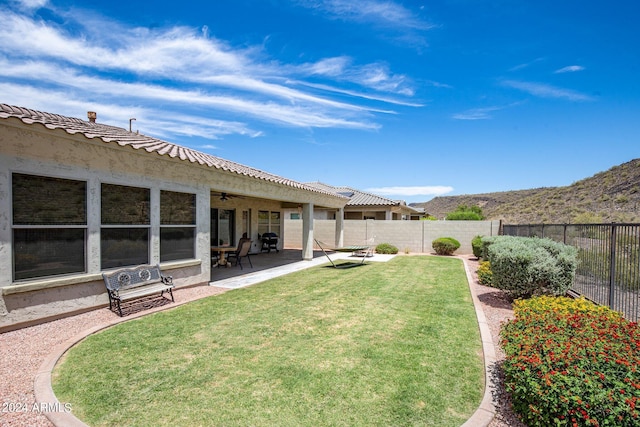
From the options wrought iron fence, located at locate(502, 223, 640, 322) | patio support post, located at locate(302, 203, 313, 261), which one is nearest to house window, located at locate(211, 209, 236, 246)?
patio support post, located at locate(302, 203, 313, 261)

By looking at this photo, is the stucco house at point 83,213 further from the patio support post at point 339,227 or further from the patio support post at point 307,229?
the patio support post at point 339,227

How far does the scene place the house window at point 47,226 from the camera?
566 centimetres

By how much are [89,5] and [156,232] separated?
24.7 feet

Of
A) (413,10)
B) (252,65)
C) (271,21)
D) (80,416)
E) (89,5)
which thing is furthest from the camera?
(252,65)

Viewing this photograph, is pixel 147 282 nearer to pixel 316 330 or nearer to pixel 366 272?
pixel 316 330

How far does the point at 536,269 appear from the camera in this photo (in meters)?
7.34

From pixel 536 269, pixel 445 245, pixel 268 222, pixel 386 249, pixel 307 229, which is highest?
pixel 268 222

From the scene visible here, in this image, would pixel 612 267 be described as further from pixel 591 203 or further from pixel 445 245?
pixel 591 203

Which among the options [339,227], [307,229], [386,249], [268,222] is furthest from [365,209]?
[307,229]

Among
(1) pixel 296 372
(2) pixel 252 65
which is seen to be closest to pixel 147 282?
(1) pixel 296 372

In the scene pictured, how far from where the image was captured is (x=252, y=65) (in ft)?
44.8

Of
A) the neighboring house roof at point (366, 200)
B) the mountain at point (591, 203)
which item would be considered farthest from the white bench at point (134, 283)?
the mountain at point (591, 203)

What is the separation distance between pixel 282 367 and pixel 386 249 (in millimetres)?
15941

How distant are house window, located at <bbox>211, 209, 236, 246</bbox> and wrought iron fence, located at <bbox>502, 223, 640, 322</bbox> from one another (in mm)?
14003
